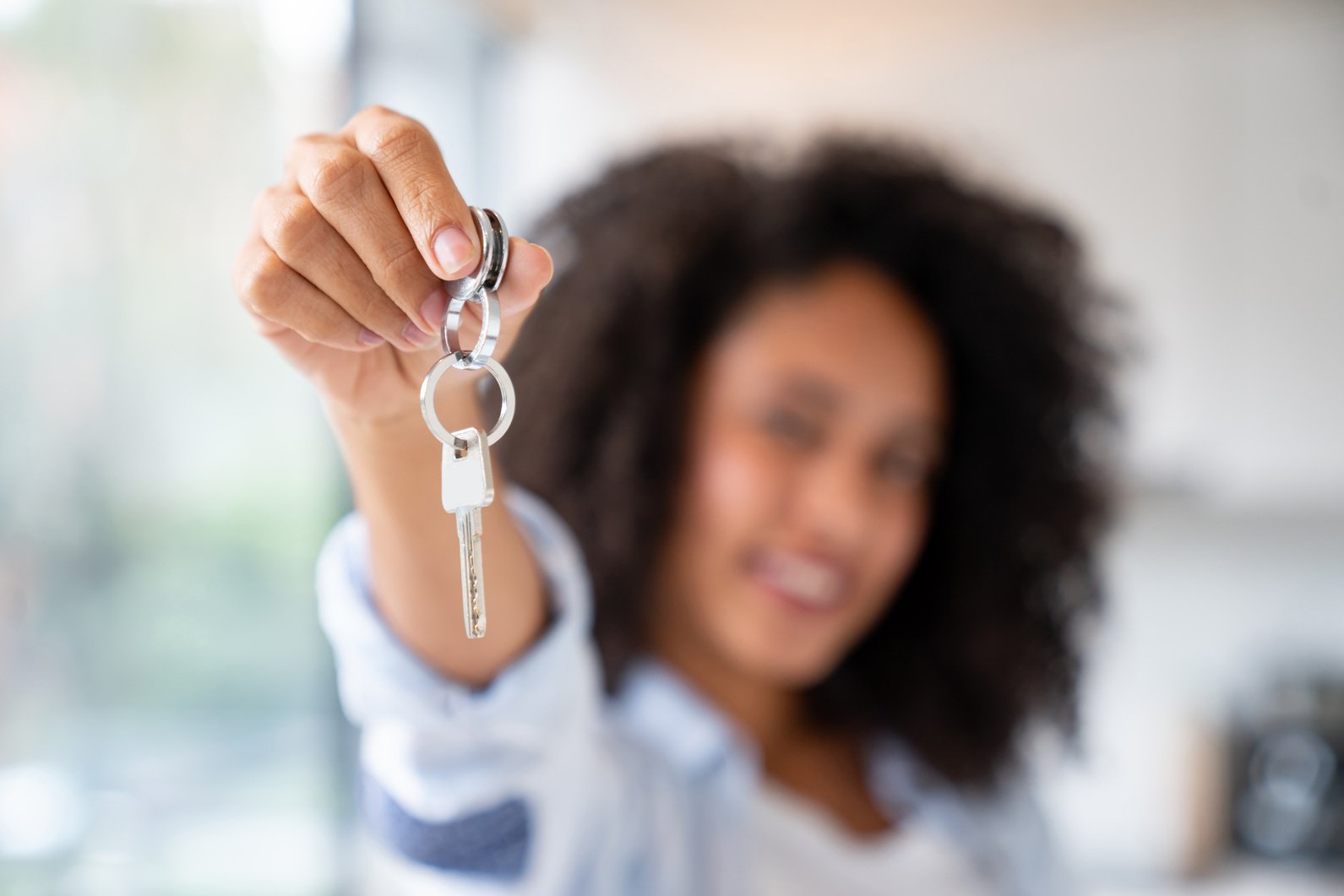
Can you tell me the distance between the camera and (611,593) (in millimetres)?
1059

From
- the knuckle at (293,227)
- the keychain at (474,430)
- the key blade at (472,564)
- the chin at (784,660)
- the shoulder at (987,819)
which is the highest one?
the knuckle at (293,227)

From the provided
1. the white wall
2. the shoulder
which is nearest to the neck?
the shoulder

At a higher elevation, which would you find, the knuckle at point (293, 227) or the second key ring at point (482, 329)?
the knuckle at point (293, 227)

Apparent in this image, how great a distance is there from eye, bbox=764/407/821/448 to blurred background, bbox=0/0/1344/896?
1.45 ft

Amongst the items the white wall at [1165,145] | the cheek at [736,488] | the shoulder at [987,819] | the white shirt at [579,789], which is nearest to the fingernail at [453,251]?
the white shirt at [579,789]

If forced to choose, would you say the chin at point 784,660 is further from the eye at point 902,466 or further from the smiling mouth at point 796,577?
the eye at point 902,466

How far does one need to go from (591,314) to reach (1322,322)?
61.3 inches

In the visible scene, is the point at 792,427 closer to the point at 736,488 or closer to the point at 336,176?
the point at 736,488

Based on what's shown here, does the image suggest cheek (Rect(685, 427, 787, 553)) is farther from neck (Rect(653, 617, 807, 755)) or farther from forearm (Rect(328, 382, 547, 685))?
forearm (Rect(328, 382, 547, 685))

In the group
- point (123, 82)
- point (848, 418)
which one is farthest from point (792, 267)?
point (123, 82)

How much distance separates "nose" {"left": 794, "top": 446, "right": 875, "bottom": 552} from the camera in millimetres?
990

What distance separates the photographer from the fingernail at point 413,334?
0.37 m

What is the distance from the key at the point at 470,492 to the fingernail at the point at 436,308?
1.3 inches

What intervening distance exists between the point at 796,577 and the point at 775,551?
29mm
